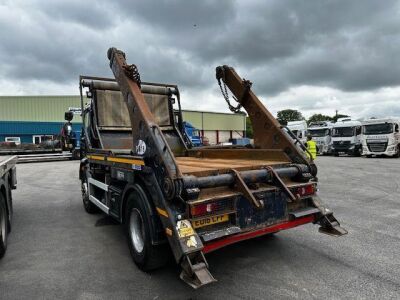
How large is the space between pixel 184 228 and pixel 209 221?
0.34 metres

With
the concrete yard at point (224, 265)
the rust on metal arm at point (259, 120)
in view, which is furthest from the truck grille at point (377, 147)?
the rust on metal arm at point (259, 120)

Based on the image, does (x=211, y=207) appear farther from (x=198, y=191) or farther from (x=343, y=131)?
(x=343, y=131)

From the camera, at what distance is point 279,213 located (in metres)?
4.11

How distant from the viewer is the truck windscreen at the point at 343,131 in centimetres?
2656

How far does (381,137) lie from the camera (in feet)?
77.3

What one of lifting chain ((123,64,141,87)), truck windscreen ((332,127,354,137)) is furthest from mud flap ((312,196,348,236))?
truck windscreen ((332,127,354,137))

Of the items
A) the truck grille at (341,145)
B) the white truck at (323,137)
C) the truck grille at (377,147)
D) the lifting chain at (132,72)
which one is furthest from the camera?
the white truck at (323,137)

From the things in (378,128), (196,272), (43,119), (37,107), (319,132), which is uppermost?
(37,107)

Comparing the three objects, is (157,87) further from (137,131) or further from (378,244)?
(378,244)

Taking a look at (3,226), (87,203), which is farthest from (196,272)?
(87,203)

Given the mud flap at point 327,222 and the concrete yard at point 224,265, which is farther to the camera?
the mud flap at point 327,222

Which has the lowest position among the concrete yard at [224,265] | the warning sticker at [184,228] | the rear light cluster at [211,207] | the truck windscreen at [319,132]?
the concrete yard at [224,265]

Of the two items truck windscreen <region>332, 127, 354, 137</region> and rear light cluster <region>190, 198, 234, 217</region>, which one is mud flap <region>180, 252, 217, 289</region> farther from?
truck windscreen <region>332, 127, 354, 137</region>

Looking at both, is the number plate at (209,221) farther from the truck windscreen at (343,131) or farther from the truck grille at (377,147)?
the truck windscreen at (343,131)
